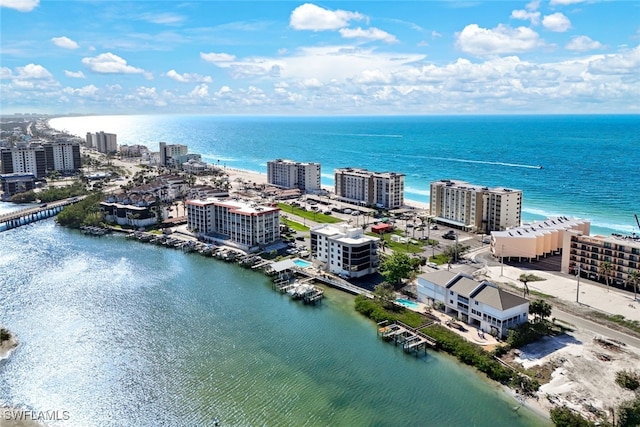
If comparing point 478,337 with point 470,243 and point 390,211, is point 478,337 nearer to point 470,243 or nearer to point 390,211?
point 470,243

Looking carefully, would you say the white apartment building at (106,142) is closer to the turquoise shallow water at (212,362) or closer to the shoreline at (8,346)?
the turquoise shallow water at (212,362)

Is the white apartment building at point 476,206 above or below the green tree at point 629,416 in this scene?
above

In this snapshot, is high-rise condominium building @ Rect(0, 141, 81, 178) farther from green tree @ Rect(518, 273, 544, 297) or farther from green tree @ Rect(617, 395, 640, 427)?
green tree @ Rect(617, 395, 640, 427)

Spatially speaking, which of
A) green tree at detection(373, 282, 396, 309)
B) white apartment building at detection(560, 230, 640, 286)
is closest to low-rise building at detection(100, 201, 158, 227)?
green tree at detection(373, 282, 396, 309)

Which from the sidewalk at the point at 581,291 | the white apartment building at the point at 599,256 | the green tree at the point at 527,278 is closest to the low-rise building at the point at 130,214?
the sidewalk at the point at 581,291

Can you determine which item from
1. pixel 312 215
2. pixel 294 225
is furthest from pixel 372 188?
pixel 294 225

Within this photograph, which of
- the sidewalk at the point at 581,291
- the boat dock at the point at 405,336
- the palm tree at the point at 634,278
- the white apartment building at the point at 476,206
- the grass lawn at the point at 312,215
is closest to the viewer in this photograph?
the boat dock at the point at 405,336
